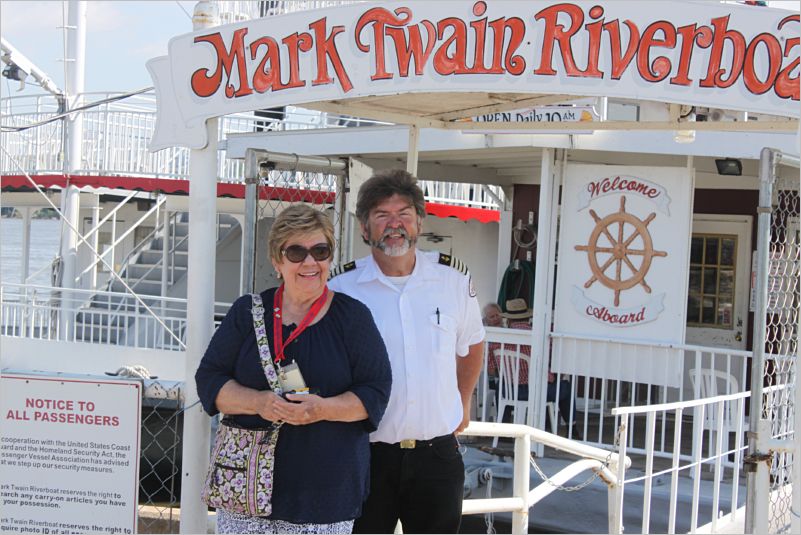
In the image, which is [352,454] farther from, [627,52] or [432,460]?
[627,52]

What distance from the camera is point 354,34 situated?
3.57m

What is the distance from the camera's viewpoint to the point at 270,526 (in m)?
3.31

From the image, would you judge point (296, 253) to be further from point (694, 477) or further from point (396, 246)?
point (694, 477)

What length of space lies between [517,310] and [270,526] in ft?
24.6

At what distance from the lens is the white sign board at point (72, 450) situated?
3777mm

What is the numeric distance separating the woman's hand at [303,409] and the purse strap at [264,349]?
2.8 inches

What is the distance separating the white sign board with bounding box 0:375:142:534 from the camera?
3.78m

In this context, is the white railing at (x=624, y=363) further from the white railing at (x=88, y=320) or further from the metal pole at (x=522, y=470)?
the white railing at (x=88, y=320)

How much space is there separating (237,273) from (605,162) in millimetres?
9254

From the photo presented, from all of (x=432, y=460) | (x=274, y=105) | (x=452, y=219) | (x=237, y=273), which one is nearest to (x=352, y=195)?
(x=274, y=105)

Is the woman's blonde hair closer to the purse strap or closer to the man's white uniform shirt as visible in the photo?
the purse strap

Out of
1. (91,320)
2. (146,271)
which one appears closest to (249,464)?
(91,320)

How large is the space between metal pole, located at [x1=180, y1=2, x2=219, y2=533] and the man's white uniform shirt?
0.57m

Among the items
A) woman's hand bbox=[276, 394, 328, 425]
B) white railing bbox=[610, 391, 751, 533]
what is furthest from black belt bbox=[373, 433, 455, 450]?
white railing bbox=[610, 391, 751, 533]
